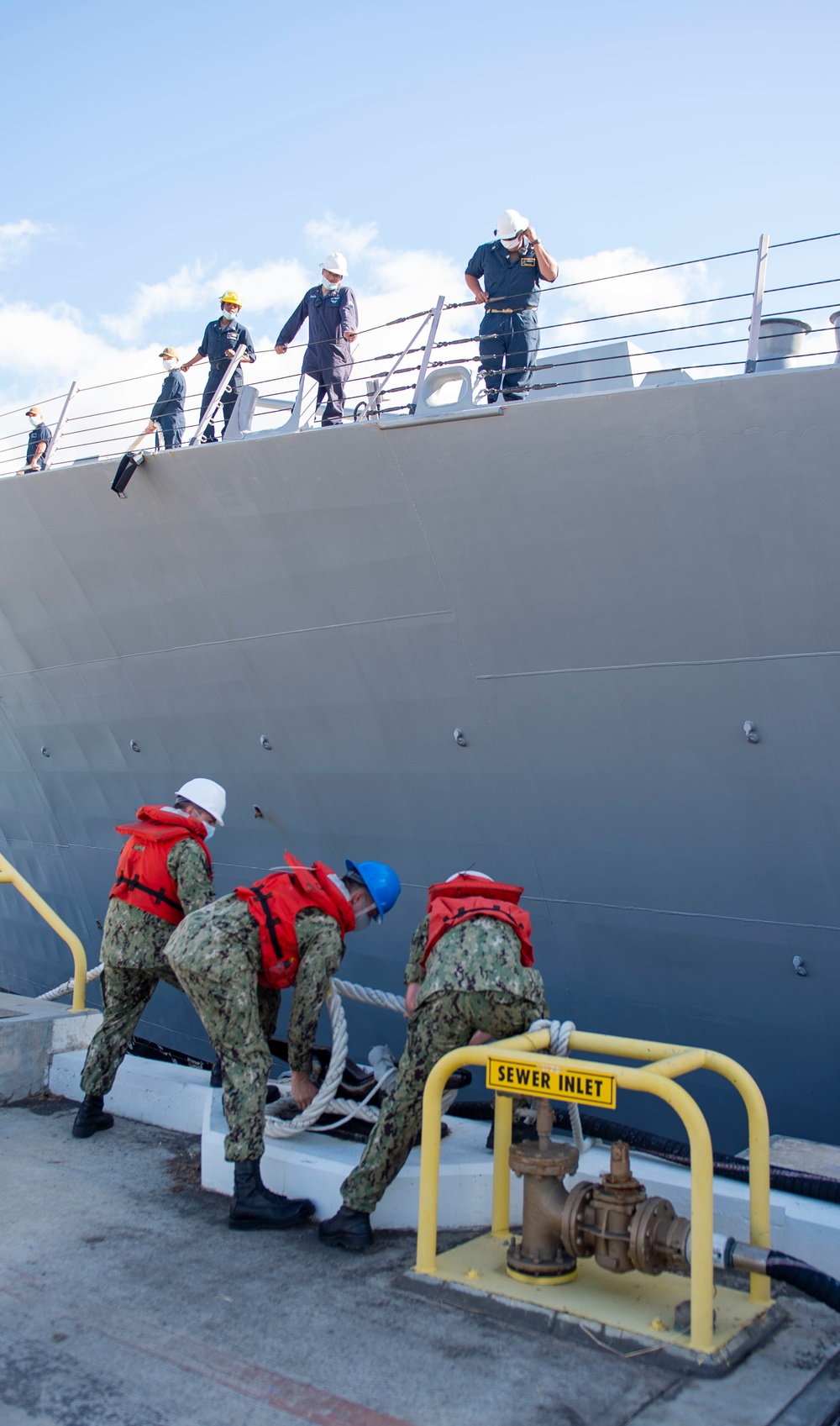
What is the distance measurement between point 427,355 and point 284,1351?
5294 millimetres

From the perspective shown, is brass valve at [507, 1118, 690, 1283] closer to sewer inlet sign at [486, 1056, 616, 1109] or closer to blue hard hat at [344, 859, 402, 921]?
sewer inlet sign at [486, 1056, 616, 1109]

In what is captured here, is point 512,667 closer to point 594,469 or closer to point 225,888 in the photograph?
point 594,469

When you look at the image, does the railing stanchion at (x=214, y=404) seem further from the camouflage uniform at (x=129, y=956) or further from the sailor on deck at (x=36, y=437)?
the camouflage uniform at (x=129, y=956)

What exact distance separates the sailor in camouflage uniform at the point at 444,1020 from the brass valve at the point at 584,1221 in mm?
366

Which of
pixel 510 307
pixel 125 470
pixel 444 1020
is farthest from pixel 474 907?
pixel 125 470

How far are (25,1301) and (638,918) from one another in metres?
4.05

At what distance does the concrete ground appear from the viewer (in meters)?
2.47

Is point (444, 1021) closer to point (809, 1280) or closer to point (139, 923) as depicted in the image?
point (809, 1280)

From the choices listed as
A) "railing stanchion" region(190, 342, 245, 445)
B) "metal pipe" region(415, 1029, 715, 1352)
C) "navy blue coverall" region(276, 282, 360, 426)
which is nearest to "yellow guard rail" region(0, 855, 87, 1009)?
"metal pipe" region(415, 1029, 715, 1352)

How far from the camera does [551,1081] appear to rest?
114 inches

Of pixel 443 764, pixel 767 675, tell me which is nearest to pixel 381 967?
pixel 443 764

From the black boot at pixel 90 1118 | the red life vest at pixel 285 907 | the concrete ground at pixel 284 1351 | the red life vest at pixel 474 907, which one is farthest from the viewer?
the black boot at pixel 90 1118

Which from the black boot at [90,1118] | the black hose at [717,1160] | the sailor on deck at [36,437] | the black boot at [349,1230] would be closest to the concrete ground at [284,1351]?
the black boot at [349,1230]

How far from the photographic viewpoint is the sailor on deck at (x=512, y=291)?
6613 millimetres
